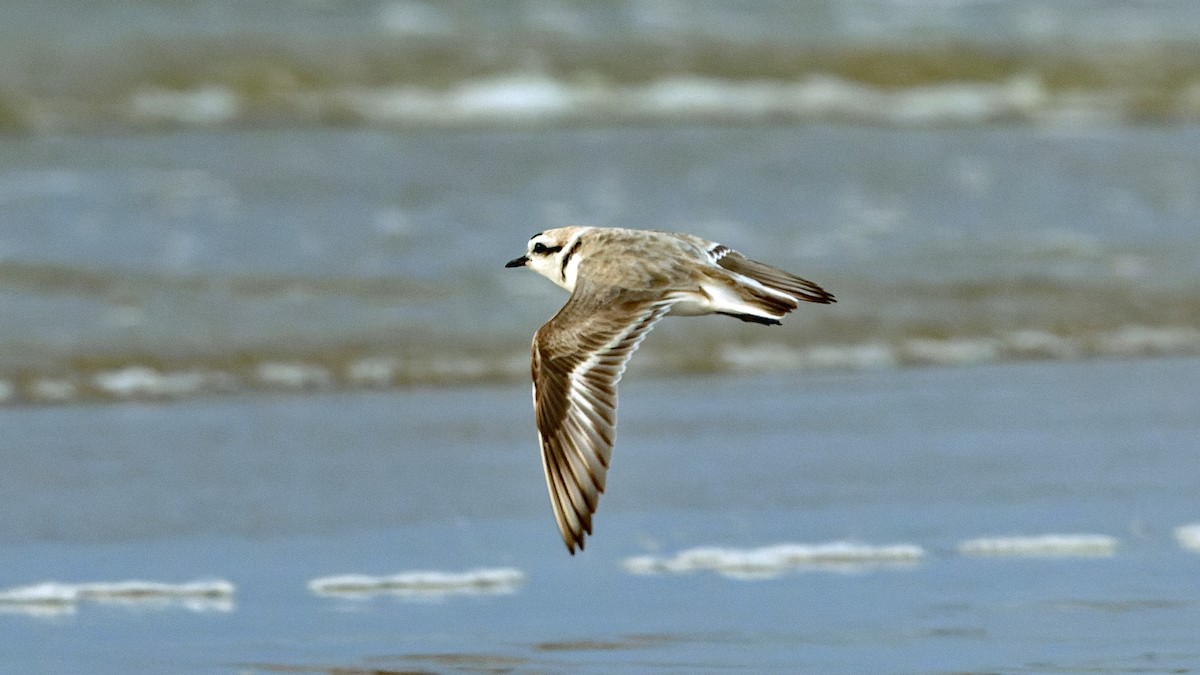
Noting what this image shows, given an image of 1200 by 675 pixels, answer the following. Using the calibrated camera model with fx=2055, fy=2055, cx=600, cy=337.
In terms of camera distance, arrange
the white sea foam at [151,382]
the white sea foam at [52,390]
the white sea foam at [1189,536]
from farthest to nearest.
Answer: the white sea foam at [151,382] < the white sea foam at [52,390] < the white sea foam at [1189,536]

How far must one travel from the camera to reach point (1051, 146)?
1036 cm

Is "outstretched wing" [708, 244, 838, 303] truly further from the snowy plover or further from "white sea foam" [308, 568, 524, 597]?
"white sea foam" [308, 568, 524, 597]

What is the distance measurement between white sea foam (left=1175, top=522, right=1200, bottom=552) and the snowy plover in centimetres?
106

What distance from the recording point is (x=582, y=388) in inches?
176

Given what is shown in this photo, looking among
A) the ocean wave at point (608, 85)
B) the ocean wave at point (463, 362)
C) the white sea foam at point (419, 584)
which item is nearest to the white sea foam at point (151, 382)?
the ocean wave at point (463, 362)

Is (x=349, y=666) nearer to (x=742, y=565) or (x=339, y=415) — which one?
(x=742, y=565)

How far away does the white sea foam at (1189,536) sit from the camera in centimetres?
487

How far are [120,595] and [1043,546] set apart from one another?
2.14m

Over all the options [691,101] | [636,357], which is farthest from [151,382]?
[691,101]

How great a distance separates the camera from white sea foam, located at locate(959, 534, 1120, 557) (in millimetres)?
4844

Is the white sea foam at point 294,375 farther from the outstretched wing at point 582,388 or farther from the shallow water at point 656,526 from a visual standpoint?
the outstretched wing at point 582,388

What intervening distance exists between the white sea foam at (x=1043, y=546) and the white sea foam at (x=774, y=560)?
0.14 metres

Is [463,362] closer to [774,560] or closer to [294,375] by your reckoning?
[294,375]

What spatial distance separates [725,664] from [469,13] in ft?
29.6
